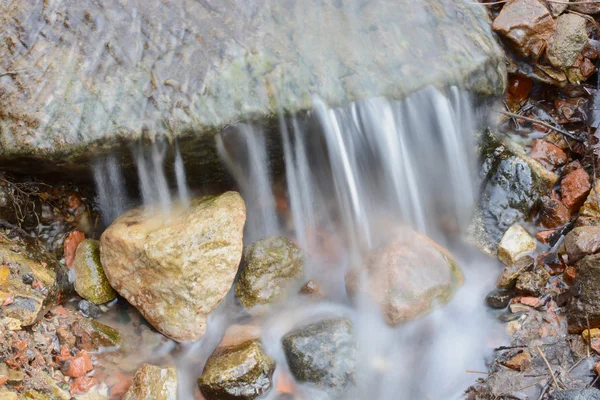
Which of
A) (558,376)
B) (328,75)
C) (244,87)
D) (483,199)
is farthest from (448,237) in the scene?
(244,87)

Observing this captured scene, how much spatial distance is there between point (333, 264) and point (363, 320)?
22.8 inches

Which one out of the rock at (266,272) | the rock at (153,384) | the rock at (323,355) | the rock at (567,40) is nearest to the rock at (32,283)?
the rock at (153,384)

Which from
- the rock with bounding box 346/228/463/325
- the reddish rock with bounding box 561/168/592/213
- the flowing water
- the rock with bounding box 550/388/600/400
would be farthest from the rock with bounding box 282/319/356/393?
the reddish rock with bounding box 561/168/592/213

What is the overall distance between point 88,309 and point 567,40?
15.8 feet

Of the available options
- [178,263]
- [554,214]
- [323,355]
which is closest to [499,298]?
[554,214]

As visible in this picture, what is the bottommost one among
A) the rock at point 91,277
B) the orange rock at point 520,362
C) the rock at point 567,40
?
the orange rock at point 520,362

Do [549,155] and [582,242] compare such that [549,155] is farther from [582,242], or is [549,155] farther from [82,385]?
[82,385]

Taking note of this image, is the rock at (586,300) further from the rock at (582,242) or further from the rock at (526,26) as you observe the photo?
the rock at (526,26)

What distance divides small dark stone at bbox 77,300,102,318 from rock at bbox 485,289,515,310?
9.99 feet

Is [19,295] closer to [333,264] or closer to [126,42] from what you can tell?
[126,42]

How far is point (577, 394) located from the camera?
3.09 meters

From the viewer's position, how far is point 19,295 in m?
3.52

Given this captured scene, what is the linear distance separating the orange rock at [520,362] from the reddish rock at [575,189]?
1529mm

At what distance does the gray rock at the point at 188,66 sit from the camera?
3.66 m
